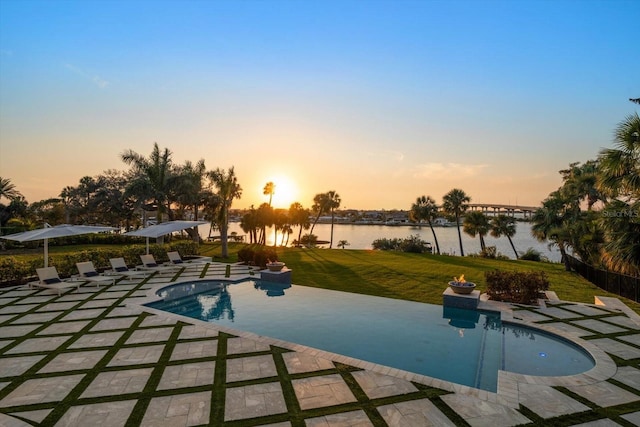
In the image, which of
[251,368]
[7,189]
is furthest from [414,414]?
[7,189]

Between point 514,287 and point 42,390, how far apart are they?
12.5 metres

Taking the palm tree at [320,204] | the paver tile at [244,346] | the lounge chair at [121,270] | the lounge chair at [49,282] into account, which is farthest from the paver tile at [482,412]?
the palm tree at [320,204]

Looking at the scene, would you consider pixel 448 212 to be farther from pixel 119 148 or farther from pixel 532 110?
pixel 119 148

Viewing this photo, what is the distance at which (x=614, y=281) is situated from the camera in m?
13.0

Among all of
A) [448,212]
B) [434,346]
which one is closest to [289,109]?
[434,346]

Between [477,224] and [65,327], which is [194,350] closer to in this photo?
[65,327]

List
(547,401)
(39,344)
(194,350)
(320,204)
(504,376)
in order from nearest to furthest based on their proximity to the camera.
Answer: (547,401)
(504,376)
(194,350)
(39,344)
(320,204)

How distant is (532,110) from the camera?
17250 mm

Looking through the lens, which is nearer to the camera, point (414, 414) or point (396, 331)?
point (414, 414)

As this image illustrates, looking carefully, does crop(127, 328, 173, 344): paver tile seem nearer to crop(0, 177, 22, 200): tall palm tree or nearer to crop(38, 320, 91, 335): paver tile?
crop(38, 320, 91, 335): paver tile

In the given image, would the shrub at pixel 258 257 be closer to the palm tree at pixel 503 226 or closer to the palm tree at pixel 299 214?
the palm tree at pixel 503 226

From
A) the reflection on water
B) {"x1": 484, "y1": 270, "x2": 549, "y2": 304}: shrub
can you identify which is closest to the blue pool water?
the reflection on water

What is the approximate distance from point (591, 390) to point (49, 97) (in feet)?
71.9

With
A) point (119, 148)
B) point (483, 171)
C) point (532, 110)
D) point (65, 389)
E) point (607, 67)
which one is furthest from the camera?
point (483, 171)
